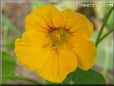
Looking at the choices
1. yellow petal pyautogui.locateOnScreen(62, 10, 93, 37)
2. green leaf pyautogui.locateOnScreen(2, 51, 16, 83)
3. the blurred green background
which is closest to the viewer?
yellow petal pyautogui.locateOnScreen(62, 10, 93, 37)

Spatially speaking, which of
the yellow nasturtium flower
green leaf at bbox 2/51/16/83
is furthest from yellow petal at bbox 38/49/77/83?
green leaf at bbox 2/51/16/83

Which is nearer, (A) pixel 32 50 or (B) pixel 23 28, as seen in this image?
(A) pixel 32 50

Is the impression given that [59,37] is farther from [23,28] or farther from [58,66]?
[23,28]

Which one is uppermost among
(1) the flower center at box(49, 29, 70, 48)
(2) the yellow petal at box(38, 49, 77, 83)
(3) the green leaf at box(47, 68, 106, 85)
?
(1) the flower center at box(49, 29, 70, 48)

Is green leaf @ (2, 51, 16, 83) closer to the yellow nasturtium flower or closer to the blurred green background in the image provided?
the blurred green background

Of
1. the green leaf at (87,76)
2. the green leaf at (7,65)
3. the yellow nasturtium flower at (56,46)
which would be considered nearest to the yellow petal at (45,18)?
the yellow nasturtium flower at (56,46)

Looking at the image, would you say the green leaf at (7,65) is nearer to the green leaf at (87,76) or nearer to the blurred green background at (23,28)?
the blurred green background at (23,28)

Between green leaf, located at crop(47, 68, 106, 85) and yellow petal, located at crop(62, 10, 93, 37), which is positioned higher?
yellow petal, located at crop(62, 10, 93, 37)

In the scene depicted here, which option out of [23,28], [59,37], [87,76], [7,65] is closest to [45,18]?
[59,37]

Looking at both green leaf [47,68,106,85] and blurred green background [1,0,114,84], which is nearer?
green leaf [47,68,106,85]
